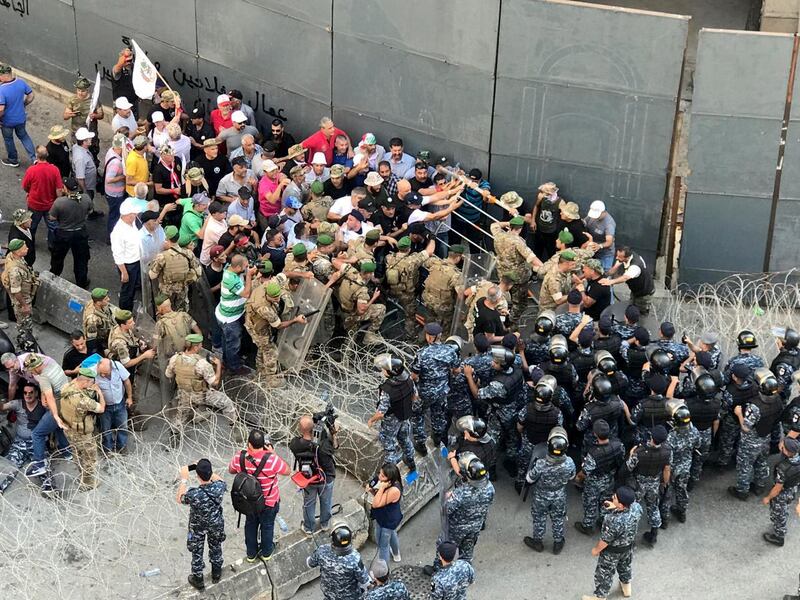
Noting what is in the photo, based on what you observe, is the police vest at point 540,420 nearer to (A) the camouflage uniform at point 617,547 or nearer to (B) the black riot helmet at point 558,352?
(B) the black riot helmet at point 558,352

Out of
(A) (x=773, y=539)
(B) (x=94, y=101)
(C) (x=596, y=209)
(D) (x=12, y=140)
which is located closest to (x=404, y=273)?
(C) (x=596, y=209)

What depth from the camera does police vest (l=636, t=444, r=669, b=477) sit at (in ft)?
41.7

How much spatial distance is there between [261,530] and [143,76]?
25.0 ft

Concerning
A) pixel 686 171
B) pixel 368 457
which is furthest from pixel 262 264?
pixel 686 171

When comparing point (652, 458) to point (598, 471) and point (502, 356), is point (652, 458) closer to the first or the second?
point (598, 471)

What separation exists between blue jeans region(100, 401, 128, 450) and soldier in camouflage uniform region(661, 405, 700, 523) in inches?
219

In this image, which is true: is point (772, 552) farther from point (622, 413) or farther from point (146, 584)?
point (146, 584)

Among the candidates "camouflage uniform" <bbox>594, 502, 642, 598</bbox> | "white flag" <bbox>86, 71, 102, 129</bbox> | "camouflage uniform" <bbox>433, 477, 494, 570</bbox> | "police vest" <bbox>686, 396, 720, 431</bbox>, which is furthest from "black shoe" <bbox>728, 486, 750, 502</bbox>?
"white flag" <bbox>86, 71, 102, 129</bbox>

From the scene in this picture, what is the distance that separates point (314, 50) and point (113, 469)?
260 inches

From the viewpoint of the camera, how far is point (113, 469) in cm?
1384

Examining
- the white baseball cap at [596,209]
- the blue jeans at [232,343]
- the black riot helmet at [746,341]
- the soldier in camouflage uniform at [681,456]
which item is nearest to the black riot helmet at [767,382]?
the black riot helmet at [746,341]

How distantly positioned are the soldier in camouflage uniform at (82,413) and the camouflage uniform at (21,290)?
1673mm

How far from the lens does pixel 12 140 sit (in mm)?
19141

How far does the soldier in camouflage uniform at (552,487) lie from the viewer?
1272 centimetres
